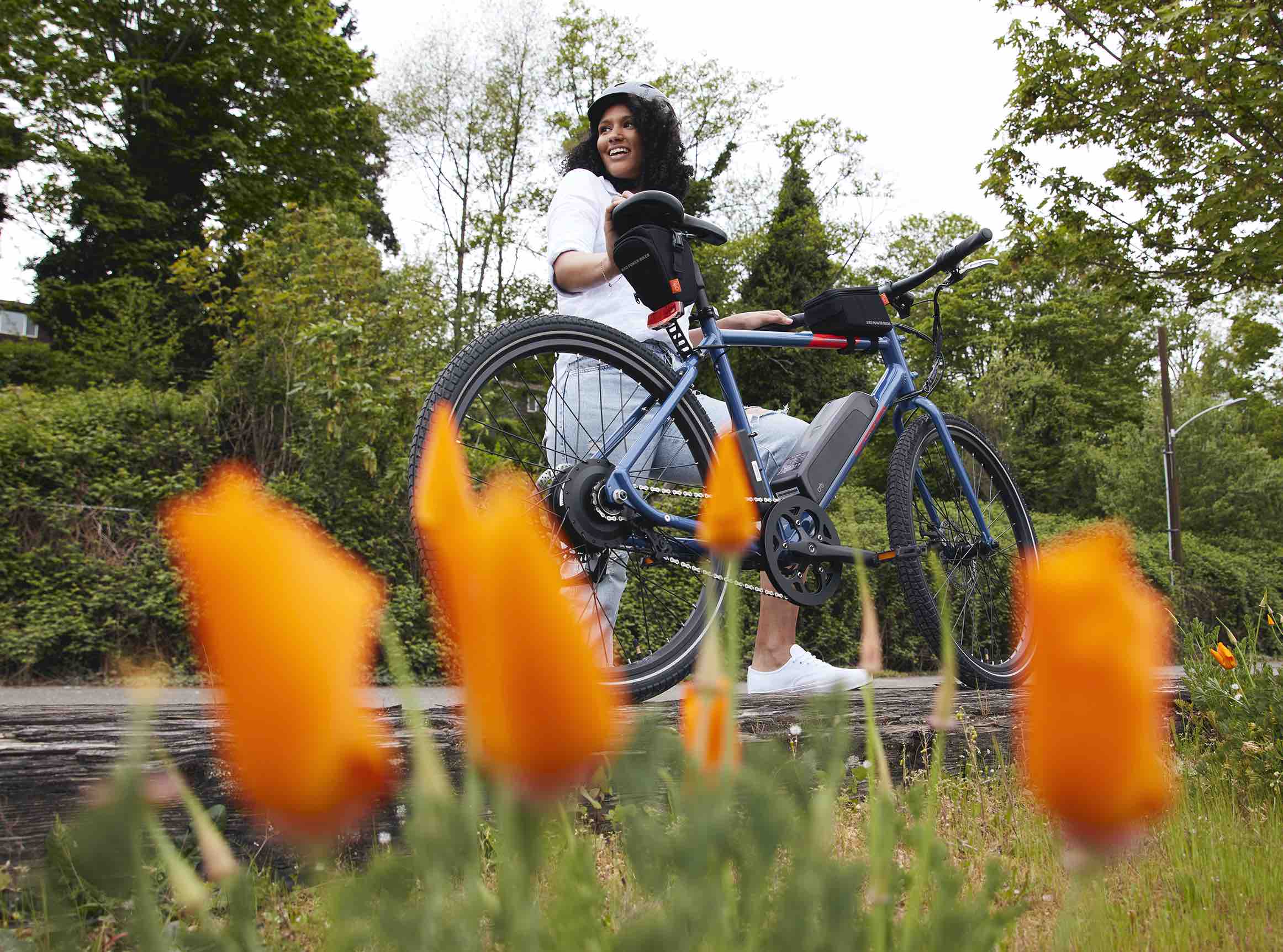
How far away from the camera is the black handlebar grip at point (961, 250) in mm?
3371

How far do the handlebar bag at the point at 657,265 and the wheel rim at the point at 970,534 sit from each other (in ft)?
3.78

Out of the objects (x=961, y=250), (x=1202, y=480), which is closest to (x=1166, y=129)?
(x=961, y=250)

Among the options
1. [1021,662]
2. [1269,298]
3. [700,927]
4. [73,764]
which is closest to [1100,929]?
[700,927]

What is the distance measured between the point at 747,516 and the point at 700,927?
0.70 ft

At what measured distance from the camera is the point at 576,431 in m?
2.77

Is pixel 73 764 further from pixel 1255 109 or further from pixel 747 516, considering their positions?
pixel 1255 109

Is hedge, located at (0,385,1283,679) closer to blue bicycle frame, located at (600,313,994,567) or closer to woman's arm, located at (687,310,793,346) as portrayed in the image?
blue bicycle frame, located at (600,313,994,567)

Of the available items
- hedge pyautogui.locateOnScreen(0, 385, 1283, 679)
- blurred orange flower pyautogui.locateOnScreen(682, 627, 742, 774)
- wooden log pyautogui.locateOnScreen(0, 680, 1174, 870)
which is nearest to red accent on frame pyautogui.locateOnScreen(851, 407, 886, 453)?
wooden log pyautogui.locateOnScreen(0, 680, 1174, 870)

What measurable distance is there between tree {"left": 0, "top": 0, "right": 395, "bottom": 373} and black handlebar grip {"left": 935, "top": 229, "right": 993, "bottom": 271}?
1595cm

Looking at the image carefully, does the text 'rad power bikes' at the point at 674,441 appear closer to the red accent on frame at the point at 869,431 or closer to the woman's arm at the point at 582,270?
the red accent on frame at the point at 869,431

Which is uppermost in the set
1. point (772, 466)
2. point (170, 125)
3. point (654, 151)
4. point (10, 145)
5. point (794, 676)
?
point (170, 125)

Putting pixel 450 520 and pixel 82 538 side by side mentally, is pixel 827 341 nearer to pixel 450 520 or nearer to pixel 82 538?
pixel 450 520

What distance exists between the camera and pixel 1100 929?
3.52 ft

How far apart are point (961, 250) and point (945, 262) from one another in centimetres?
7
